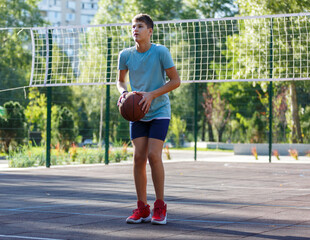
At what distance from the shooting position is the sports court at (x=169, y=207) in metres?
5.12

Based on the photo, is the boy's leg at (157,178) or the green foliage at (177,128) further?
the green foliage at (177,128)

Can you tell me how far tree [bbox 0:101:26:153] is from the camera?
73.1 ft

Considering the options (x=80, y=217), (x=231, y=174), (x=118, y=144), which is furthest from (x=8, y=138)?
(x=80, y=217)

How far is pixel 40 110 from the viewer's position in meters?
29.0

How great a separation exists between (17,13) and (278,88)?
74.1ft

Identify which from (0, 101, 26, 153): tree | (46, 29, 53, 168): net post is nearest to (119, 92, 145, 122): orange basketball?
(46, 29, 53, 168): net post

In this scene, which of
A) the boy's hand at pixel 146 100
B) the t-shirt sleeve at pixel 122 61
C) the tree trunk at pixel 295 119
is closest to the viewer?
the boy's hand at pixel 146 100

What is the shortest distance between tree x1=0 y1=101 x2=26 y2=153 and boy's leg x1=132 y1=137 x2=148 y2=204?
16.6 meters

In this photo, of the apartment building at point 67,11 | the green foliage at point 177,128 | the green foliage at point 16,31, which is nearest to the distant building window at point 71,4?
the apartment building at point 67,11

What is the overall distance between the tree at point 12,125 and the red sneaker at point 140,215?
1673cm

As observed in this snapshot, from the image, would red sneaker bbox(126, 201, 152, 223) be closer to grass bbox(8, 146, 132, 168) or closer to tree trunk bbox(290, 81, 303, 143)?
grass bbox(8, 146, 132, 168)

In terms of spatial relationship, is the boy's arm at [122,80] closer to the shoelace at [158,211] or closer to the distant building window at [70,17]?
the shoelace at [158,211]

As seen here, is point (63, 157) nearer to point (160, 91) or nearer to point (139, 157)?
point (139, 157)

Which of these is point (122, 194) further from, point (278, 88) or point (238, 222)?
point (278, 88)
